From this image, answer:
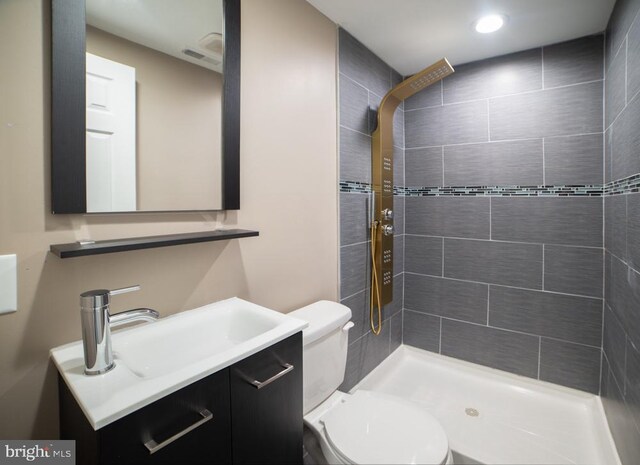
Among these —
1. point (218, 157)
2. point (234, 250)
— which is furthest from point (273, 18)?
point (234, 250)

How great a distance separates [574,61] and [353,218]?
1.57m

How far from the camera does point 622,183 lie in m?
1.51

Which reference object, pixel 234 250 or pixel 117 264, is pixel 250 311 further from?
pixel 117 264

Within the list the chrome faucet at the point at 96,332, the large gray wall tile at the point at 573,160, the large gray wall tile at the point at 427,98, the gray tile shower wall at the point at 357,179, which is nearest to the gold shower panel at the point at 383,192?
the gray tile shower wall at the point at 357,179

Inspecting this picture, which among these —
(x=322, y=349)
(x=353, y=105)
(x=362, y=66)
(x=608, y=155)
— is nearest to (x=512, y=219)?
(x=608, y=155)

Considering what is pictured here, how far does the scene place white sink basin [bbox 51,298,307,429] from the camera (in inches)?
28.3

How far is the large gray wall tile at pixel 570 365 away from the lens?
2.02 meters

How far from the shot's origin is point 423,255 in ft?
8.29

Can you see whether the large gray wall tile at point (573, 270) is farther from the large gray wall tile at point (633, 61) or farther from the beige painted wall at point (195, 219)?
the beige painted wall at point (195, 219)

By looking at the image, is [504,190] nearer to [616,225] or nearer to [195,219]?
[616,225]

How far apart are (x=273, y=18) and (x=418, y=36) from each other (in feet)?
3.04

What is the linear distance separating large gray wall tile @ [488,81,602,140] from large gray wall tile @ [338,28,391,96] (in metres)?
0.72

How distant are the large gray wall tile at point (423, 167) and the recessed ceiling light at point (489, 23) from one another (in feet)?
2.46

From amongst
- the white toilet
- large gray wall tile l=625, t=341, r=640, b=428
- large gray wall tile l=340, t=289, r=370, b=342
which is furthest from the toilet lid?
large gray wall tile l=625, t=341, r=640, b=428
